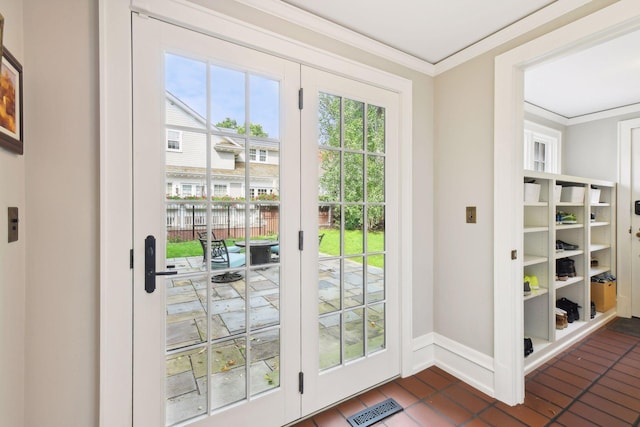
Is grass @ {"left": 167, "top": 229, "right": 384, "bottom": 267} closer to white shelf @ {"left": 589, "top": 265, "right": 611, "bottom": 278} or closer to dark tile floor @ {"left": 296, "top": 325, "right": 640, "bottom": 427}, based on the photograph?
dark tile floor @ {"left": 296, "top": 325, "right": 640, "bottom": 427}

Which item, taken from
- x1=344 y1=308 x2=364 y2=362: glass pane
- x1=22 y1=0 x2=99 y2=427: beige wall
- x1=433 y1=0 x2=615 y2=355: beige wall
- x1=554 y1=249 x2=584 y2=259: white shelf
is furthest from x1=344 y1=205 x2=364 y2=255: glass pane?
x1=554 y1=249 x2=584 y2=259: white shelf

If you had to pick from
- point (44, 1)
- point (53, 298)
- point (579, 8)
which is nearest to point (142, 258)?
point (53, 298)

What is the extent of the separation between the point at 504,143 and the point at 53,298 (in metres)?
2.59

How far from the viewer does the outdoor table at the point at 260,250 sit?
1611 mm

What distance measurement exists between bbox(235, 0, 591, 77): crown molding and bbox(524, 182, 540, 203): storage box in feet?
3.81

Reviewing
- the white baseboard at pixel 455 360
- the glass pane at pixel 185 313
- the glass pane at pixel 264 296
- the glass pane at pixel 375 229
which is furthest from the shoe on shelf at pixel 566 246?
the glass pane at pixel 185 313

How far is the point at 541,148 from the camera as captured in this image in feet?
12.4

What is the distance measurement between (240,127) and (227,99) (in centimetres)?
16

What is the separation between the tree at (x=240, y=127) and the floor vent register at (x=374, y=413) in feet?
5.94

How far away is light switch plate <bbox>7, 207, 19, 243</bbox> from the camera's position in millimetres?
1009

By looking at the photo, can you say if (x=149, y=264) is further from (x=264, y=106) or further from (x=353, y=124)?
(x=353, y=124)

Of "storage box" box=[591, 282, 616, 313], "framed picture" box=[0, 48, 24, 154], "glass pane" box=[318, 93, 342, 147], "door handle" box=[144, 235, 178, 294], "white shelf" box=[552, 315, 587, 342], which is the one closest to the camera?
"framed picture" box=[0, 48, 24, 154]

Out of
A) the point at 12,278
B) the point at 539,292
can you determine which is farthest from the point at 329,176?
the point at 539,292

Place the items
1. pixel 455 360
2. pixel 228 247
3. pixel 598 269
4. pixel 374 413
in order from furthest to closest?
pixel 598 269, pixel 455 360, pixel 374 413, pixel 228 247
